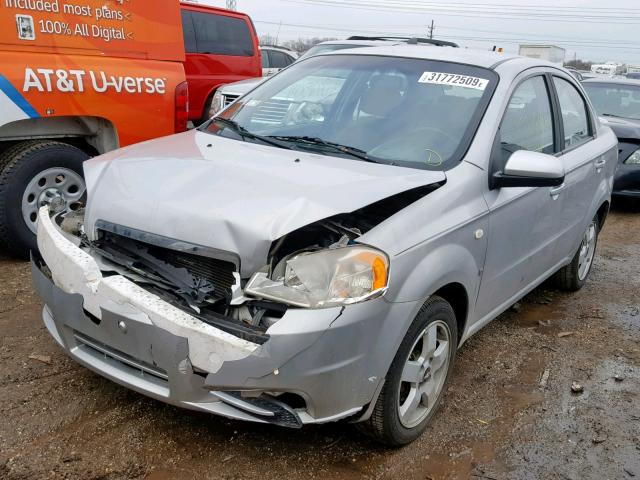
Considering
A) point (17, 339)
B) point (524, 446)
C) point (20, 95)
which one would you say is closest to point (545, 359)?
point (524, 446)

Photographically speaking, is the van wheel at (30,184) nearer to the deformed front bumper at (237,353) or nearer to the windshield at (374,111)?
the windshield at (374,111)

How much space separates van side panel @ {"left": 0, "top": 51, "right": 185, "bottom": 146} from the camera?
14.0ft

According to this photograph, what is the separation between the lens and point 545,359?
3.89m

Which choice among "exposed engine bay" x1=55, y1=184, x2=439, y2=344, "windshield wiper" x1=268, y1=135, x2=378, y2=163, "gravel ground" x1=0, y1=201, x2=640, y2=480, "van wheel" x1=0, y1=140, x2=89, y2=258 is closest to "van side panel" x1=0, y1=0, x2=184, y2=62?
"van wheel" x1=0, y1=140, x2=89, y2=258

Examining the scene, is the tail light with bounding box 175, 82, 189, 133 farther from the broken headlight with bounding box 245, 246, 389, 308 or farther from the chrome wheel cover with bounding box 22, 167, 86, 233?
the broken headlight with bounding box 245, 246, 389, 308

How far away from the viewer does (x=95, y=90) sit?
4.70 metres

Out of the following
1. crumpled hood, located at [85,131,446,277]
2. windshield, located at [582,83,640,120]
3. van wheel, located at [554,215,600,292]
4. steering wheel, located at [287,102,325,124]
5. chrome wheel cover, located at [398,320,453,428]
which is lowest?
van wheel, located at [554,215,600,292]

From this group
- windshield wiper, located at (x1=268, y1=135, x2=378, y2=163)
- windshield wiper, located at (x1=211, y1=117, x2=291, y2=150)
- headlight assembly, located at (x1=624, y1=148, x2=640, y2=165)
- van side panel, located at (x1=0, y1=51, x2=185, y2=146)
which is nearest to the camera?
windshield wiper, located at (x1=268, y1=135, x2=378, y2=163)

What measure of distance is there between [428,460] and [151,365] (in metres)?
1.32

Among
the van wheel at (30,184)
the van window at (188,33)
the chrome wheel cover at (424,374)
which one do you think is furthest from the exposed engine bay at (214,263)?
the van window at (188,33)

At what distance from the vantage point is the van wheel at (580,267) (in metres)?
4.86

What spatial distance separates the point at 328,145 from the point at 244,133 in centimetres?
56

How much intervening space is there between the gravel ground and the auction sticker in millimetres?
1668

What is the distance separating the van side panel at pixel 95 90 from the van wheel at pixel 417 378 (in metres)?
3.28
